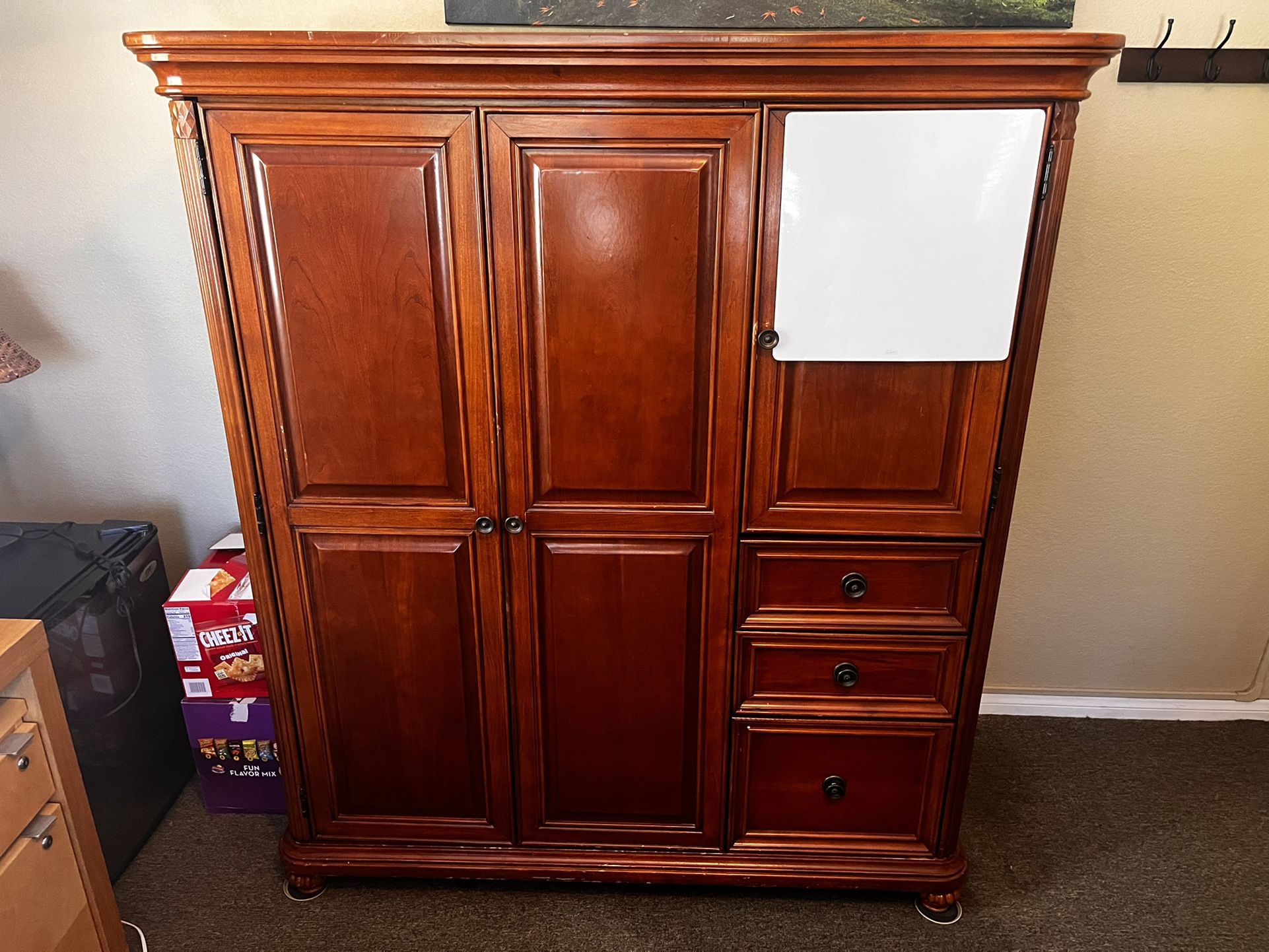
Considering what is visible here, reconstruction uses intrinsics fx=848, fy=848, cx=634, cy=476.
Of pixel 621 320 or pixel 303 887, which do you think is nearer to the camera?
pixel 621 320

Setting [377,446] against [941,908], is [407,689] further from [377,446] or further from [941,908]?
[941,908]

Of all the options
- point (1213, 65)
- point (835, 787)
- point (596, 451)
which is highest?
point (1213, 65)

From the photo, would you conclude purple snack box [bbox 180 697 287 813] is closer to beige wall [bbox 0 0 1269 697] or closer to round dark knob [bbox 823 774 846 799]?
beige wall [bbox 0 0 1269 697]

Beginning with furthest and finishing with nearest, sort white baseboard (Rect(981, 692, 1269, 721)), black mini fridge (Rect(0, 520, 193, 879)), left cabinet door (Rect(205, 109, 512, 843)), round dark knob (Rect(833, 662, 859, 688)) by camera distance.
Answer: white baseboard (Rect(981, 692, 1269, 721)) → black mini fridge (Rect(0, 520, 193, 879)) → round dark knob (Rect(833, 662, 859, 688)) → left cabinet door (Rect(205, 109, 512, 843))

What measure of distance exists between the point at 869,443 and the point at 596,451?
44 cm

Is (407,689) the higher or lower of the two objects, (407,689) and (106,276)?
the lower

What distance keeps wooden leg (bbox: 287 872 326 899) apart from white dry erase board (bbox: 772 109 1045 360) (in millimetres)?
1401

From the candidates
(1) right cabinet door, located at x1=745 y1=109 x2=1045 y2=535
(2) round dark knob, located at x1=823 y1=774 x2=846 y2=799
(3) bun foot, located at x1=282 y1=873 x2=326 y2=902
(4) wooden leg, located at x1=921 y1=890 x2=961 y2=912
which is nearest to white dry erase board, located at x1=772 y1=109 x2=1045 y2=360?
(1) right cabinet door, located at x1=745 y1=109 x2=1045 y2=535

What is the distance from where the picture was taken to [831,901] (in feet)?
5.67

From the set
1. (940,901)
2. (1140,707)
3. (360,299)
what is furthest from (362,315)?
(1140,707)

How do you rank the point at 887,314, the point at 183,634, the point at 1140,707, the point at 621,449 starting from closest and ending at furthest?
the point at 887,314
the point at 621,449
the point at 183,634
the point at 1140,707

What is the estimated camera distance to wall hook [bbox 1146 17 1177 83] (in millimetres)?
1652

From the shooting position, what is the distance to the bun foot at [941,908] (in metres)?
1.69

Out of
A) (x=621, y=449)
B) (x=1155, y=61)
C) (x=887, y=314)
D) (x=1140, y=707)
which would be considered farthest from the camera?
(x=1140, y=707)
